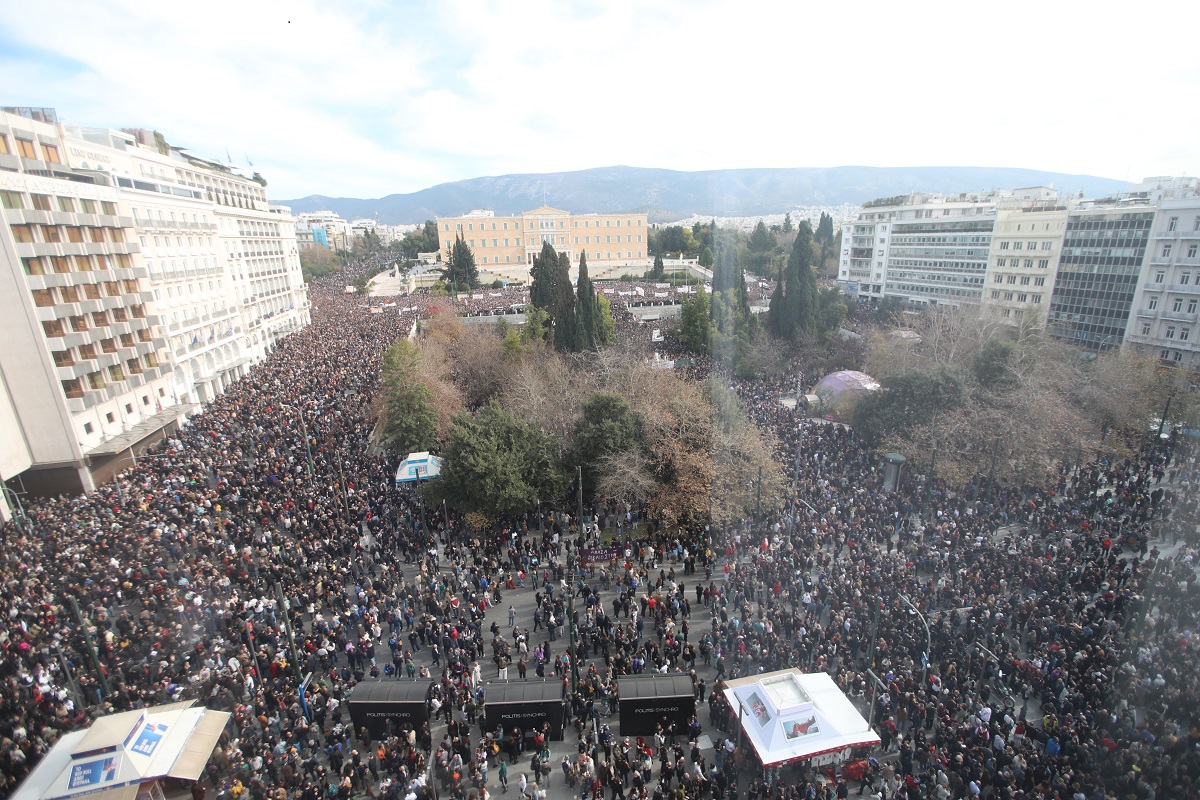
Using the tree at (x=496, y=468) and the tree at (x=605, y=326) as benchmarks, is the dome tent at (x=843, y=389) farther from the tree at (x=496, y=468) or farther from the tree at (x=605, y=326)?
the tree at (x=496, y=468)

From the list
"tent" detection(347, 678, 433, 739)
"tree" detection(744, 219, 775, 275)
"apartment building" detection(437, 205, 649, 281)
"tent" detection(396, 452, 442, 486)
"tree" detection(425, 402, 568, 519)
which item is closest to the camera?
"tent" detection(347, 678, 433, 739)

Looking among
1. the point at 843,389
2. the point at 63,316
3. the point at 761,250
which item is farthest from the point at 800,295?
the point at 761,250

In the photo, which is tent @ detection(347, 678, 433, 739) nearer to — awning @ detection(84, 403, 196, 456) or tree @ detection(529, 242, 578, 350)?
awning @ detection(84, 403, 196, 456)

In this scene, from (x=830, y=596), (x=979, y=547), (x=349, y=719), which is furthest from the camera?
(x=979, y=547)

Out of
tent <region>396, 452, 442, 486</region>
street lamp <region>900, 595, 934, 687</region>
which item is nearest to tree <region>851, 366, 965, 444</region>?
street lamp <region>900, 595, 934, 687</region>

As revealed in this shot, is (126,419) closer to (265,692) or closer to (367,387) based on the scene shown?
(367,387)

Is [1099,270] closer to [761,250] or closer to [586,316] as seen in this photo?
[586,316]

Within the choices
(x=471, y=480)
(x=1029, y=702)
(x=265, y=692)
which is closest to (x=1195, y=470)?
(x=1029, y=702)
